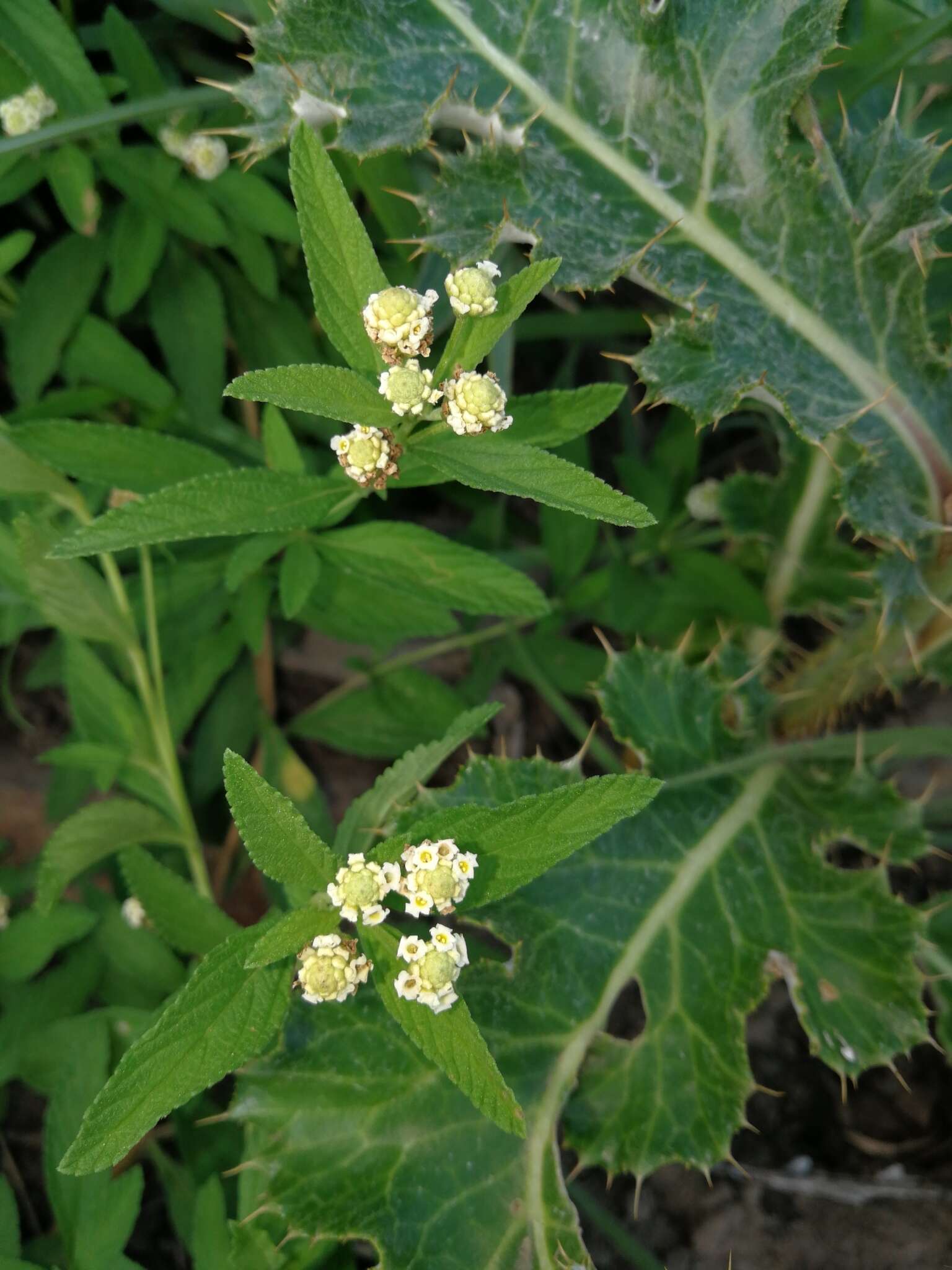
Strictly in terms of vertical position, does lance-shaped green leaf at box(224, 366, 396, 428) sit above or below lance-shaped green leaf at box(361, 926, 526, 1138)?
above

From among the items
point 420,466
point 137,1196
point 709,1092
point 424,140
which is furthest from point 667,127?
point 137,1196

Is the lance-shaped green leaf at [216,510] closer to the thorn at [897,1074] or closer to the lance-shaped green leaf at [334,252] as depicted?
the lance-shaped green leaf at [334,252]

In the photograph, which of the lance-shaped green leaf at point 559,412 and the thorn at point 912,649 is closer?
the lance-shaped green leaf at point 559,412

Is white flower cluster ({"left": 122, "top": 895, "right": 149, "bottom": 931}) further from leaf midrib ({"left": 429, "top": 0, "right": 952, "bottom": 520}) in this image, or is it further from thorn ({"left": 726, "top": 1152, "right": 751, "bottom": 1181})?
leaf midrib ({"left": 429, "top": 0, "right": 952, "bottom": 520})

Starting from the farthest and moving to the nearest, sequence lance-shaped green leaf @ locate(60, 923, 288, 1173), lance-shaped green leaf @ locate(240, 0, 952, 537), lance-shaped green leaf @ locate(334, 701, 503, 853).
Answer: lance-shaped green leaf @ locate(240, 0, 952, 537), lance-shaped green leaf @ locate(334, 701, 503, 853), lance-shaped green leaf @ locate(60, 923, 288, 1173)

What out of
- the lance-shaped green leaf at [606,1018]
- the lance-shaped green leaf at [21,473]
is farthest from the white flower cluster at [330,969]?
the lance-shaped green leaf at [21,473]

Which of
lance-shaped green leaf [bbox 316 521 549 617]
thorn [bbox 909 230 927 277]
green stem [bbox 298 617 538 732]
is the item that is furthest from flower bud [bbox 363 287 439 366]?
green stem [bbox 298 617 538 732]
